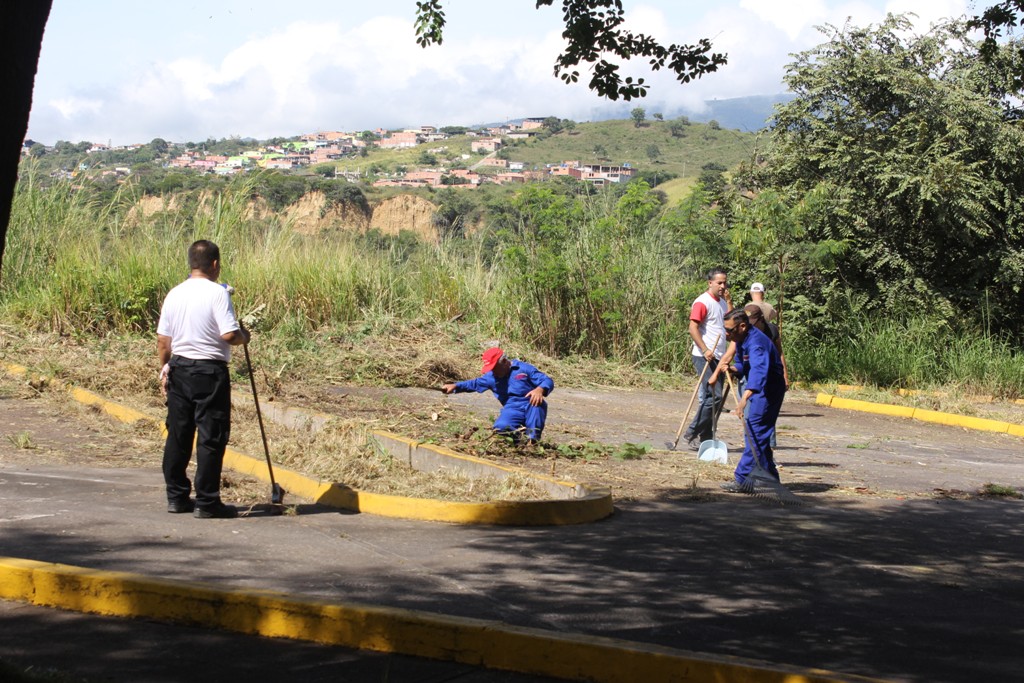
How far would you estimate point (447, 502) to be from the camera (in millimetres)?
7809

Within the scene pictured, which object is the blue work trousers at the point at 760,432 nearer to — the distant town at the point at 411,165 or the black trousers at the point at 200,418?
the black trousers at the point at 200,418

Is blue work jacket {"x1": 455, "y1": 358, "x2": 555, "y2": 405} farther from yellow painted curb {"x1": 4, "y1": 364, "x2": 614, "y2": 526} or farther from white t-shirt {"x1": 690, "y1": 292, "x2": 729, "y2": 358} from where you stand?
white t-shirt {"x1": 690, "y1": 292, "x2": 729, "y2": 358}

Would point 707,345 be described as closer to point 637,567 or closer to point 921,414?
point 637,567

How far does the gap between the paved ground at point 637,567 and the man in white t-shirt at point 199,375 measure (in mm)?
290

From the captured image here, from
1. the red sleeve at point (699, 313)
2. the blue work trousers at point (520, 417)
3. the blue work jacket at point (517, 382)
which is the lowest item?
the blue work trousers at point (520, 417)

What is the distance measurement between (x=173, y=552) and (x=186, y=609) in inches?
45.6

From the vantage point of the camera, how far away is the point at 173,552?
6.46 m

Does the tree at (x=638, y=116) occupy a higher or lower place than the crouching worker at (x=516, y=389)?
higher

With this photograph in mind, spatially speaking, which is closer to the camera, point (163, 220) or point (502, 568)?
point (502, 568)

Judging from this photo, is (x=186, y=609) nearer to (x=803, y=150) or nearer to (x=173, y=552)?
(x=173, y=552)

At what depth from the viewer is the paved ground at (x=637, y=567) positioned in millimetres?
5258

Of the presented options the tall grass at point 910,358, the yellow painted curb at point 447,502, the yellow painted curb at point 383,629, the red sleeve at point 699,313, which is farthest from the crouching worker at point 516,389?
the tall grass at point 910,358

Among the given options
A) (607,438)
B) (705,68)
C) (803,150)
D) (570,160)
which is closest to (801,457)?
(607,438)

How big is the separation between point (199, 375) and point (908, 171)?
15.7m
